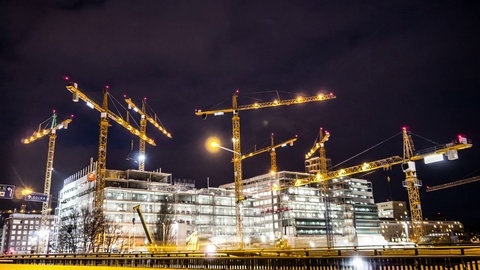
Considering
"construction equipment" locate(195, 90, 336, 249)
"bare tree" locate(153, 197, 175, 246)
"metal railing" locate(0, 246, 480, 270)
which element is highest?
"construction equipment" locate(195, 90, 336, 249)

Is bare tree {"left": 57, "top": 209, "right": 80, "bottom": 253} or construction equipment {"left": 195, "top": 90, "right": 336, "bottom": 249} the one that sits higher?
construction equipment {"left": 195, "top": 90, "right": 336, "bottom": 249}

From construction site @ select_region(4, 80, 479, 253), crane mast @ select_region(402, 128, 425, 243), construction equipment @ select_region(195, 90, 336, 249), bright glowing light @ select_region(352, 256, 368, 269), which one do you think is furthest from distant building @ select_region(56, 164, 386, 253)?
bright glowing light @ select_region(352, 256, 368, 269)

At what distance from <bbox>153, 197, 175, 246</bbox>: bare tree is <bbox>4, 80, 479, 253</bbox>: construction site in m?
0.32

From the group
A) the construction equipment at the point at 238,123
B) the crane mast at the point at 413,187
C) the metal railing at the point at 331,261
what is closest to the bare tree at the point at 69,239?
the construction equipment at the point at 238,123

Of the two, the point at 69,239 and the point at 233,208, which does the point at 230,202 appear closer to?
the point at 233,208

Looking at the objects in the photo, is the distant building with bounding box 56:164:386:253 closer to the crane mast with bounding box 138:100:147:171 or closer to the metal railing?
the crane mast with bounding box 138:100:147:171

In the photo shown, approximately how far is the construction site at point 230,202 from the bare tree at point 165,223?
0.32 meters

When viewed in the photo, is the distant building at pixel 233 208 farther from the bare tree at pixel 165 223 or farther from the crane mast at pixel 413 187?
the crane mast at pixel 413 187

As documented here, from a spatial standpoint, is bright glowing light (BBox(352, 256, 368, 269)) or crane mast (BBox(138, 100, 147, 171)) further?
crane mast (BBox(138, 100, 147, 171))

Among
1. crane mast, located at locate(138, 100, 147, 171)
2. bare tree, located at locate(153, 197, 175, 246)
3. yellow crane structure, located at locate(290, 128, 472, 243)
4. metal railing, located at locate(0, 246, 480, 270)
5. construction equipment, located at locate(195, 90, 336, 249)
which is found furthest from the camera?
crane mast, located at locate(138, 100, 147, 171)

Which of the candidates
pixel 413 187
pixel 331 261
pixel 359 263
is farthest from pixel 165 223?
pixel 359 263

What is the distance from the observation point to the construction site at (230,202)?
91250 mm

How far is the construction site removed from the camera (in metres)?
91.2

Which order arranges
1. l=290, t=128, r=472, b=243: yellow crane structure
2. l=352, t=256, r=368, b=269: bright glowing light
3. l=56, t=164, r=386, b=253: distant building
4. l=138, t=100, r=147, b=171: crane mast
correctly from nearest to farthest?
l=352, t=256, r=368, b=269: bright glowing light, l=290, t=128, r=472, b=243: yellow crane structure, l=56, t=164, r=386, b=253: distant building, l=138, t=100, r=147, b=171: crane mast
